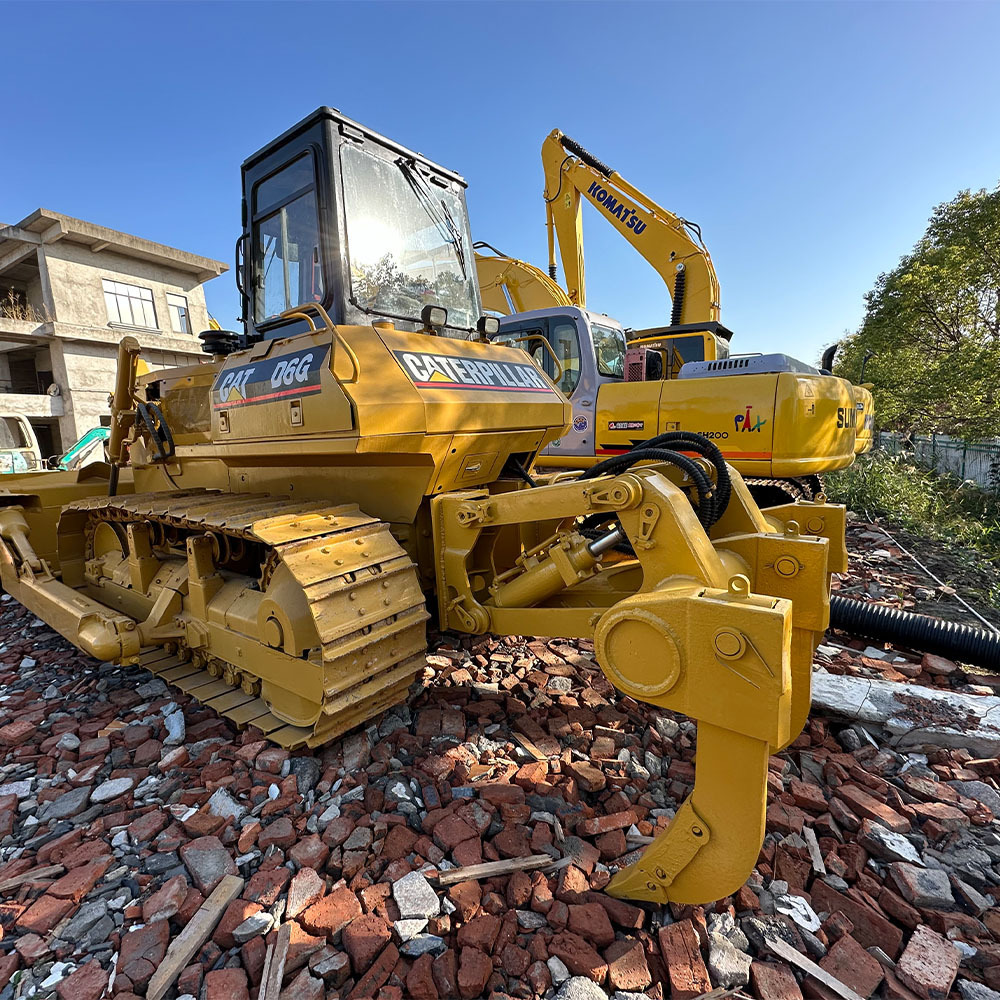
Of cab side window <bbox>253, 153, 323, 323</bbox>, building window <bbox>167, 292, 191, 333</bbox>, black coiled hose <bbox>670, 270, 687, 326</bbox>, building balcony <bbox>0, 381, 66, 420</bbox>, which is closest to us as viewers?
cab side window <bbox>253, 153, 323, 323</bbox>

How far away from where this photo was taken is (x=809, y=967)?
1.63m

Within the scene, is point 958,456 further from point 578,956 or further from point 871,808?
point 578,956

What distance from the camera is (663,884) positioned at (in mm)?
1779

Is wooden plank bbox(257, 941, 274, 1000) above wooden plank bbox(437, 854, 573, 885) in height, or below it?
below

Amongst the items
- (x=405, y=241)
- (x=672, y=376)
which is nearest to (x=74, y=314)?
(x=672, y=376)

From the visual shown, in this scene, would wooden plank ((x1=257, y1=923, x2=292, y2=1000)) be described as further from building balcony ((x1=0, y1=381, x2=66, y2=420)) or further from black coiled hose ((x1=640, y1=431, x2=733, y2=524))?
building balcony ((x1=0, y1=381, x2=66, y2=420))

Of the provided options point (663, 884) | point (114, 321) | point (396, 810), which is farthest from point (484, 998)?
point (114, 321)

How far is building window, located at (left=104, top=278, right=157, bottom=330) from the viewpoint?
59.0ft

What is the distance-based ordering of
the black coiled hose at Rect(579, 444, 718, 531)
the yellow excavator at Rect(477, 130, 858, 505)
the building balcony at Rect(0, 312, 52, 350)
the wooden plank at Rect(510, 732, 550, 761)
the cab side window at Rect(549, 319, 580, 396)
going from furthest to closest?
1. the building balcony at Rect(0, 312, 52, 350)
2. the cab side window at Rect(549, 319, 580, 396)
3. the yellow excavator at Rect(477, 130, 858, 505)
4. the wooden plank at Rect(510, 732, 550, 761)
5. the black coiled hose at Rect(579, 444, 718, 531)

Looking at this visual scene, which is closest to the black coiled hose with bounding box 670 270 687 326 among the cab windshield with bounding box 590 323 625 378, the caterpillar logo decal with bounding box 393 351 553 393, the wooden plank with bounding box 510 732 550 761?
the cab windshield with bounding box 590 323 625 378

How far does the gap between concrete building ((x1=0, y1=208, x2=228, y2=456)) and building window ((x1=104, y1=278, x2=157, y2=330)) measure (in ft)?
0.10

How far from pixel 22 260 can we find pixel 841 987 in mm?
23623

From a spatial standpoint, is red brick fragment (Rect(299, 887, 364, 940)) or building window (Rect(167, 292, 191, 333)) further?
building window (Rect(167, 292, 191, 333))

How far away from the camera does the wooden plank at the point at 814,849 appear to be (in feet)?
6.50
